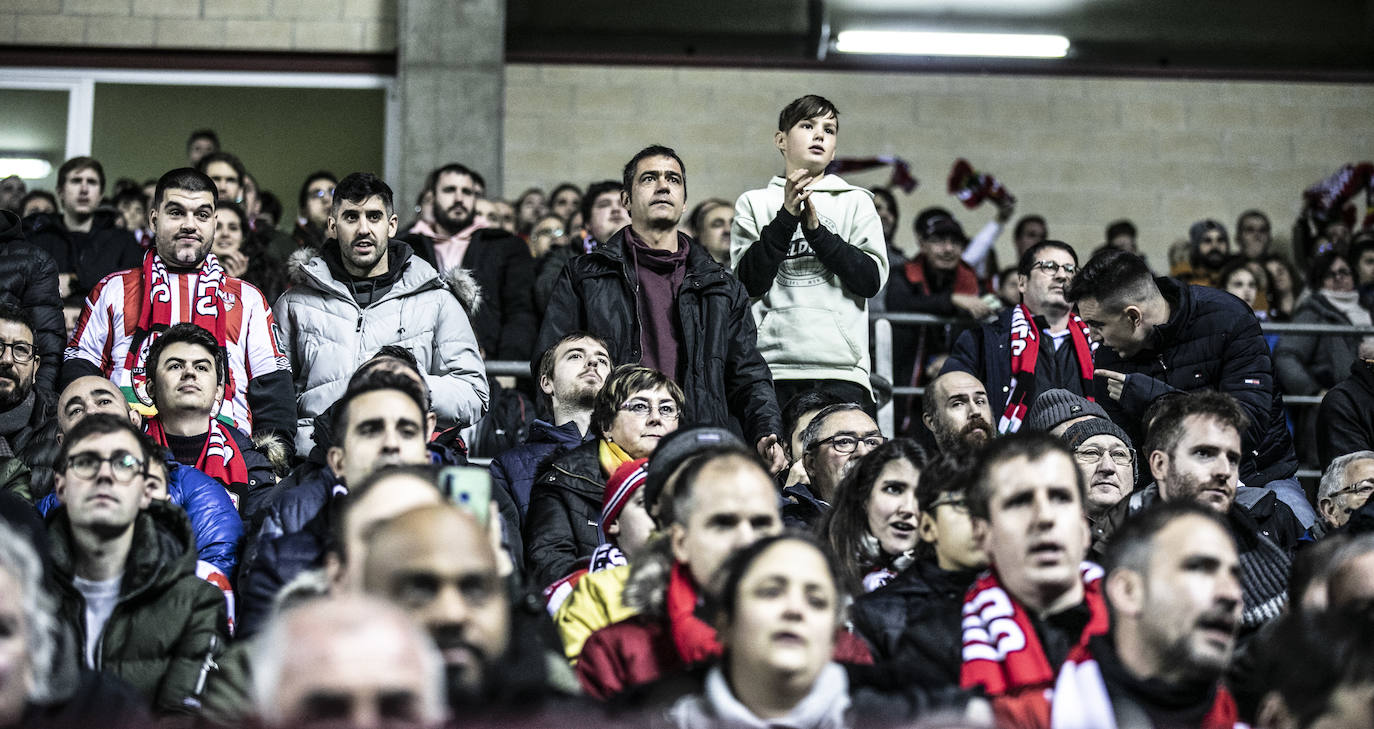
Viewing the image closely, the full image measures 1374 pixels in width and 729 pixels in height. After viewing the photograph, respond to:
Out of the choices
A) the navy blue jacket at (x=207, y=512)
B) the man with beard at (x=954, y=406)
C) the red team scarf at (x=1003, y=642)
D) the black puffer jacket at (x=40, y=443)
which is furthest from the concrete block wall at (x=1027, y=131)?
the red team scarf at (x=1003, y=642)

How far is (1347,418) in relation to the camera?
6629mm

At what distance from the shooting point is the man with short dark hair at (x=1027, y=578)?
142 inches

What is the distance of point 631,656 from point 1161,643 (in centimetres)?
121

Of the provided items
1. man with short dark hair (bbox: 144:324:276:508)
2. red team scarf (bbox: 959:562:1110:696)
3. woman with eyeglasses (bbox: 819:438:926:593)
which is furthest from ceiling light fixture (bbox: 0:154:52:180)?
red team scarf (bbox: 959:562:1110:696)

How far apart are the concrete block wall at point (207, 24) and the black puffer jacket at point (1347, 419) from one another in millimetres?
7014

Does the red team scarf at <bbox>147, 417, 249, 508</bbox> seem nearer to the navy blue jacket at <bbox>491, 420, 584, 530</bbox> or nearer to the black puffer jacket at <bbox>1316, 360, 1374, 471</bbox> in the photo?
the navy blue jacket at <bbox>491, 420, 584, 530</bbox>

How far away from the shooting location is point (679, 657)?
3617 mm

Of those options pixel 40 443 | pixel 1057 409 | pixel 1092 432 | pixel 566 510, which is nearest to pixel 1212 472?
pixel 1092 432

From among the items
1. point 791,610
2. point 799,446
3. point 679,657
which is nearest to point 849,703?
point 791,610

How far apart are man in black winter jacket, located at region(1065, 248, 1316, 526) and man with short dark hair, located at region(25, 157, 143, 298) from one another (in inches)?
187

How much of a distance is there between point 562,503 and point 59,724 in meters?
2.54

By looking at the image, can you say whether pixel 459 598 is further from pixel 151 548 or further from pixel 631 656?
pixel 151 548

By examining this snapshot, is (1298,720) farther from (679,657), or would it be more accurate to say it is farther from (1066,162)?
(1066,162)

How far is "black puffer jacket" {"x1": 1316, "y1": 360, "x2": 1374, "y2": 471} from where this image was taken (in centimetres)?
657
